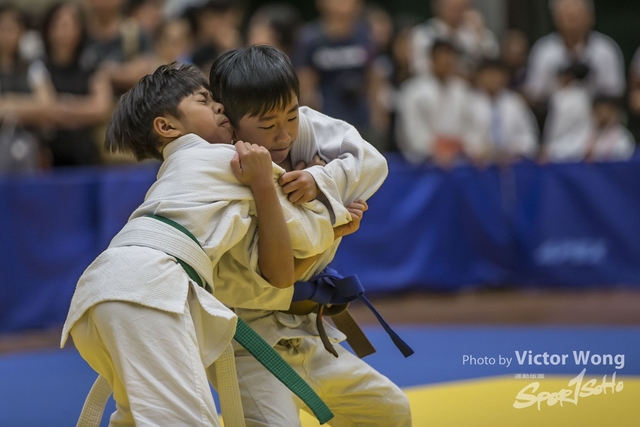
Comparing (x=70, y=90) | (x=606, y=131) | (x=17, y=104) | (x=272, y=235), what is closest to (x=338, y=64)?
(x=70, y=90)

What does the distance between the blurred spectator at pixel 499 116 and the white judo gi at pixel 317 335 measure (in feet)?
16.8

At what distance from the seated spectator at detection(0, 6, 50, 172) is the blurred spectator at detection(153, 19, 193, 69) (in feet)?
3.02

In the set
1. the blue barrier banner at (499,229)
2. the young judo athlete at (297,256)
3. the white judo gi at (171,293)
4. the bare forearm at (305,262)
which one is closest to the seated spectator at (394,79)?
the blue barrier banner at (499,229)

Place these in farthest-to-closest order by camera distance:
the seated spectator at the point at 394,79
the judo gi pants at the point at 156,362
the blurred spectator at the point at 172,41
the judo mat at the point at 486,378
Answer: the seated spectator at the point at 394,79 < the blurred spectator at the point at 172,41 < the judo mat at the point at 486,378 < the judo gi pants at the point at 156,362

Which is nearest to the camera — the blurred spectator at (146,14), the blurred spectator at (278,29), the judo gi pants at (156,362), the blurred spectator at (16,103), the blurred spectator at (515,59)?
the judo gi pants at (156,362)

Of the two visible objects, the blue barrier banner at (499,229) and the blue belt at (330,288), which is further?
the blue barrier banner at (499,229)

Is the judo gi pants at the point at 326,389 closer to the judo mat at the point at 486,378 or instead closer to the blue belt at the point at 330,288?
the blue belt at the point at 330,288

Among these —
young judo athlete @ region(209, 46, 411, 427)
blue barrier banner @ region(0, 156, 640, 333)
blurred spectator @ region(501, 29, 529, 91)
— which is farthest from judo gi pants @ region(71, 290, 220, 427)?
blurred spectator @ region(501, 29, 529, 91)

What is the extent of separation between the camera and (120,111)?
2.46m

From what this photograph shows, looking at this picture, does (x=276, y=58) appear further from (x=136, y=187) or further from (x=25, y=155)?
(x=25, y=155)

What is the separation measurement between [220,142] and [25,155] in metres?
3.83

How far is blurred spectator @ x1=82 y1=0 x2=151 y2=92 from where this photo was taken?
6625 mm

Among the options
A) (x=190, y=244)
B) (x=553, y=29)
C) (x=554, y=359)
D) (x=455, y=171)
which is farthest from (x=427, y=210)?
(x=553, y=29)

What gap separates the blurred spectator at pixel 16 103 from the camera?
5906 mm
